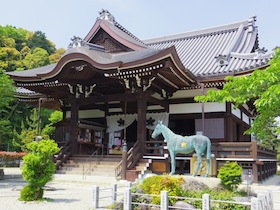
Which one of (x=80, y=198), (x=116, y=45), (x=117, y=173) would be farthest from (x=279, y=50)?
(x=116, y=45)

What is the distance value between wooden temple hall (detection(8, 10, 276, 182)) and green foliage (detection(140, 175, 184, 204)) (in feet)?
18.4

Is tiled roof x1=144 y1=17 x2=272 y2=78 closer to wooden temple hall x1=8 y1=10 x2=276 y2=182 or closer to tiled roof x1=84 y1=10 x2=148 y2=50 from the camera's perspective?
wooden temple hall x1=8 y1=10 x2=276 y2=182

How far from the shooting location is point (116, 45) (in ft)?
60.5

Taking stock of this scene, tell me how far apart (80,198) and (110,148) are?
8564 mm

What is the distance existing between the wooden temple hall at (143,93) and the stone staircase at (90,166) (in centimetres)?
98

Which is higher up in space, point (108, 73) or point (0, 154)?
point (108, 73)

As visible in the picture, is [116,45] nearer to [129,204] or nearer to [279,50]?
[279,50]

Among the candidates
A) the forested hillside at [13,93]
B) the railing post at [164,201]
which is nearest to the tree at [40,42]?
the forested hillside at [13,93]

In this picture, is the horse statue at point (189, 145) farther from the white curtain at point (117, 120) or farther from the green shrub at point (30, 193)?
the white curtain at point (117, 120)

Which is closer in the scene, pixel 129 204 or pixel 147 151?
pixel 129 204

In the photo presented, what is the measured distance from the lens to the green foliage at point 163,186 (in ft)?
24.7

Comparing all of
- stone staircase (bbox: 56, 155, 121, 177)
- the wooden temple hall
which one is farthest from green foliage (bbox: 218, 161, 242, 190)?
stone staircase (bbox: 56, 155, 121, 177)

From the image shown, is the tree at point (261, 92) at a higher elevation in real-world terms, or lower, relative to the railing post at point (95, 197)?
higher

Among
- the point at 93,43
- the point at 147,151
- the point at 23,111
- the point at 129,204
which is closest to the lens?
the point at 129,204
